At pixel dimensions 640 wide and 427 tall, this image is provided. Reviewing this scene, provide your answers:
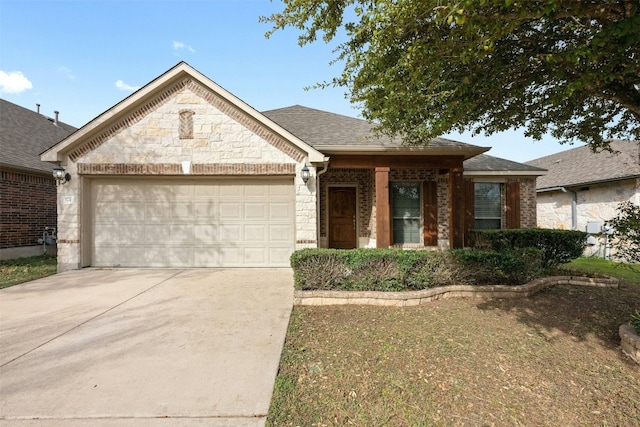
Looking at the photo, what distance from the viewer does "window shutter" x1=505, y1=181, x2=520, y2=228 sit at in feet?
32.8

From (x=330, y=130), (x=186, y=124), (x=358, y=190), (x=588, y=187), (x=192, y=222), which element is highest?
(x=330, y=130)

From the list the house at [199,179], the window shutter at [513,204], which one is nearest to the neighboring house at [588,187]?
the window shutter at [513,204]

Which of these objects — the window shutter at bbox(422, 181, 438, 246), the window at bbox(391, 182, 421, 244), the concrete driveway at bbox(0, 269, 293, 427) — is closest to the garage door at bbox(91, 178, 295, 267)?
the concrete driveway at bbox(0, 269, 293, 427)

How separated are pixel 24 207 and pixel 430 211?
13.8 m

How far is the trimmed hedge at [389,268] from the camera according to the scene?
5.24m

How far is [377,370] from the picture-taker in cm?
307

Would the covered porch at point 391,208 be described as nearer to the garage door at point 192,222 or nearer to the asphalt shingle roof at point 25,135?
the garage door at point 192,222

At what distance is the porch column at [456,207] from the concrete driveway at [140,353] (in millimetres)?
5155

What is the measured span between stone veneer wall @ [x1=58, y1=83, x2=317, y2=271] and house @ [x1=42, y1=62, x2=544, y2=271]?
3cm

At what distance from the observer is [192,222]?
7863 mm

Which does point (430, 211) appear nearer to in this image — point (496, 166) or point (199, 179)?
point (496, 166)

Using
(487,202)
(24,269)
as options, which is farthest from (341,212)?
(24,269)

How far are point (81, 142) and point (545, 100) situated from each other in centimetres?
994

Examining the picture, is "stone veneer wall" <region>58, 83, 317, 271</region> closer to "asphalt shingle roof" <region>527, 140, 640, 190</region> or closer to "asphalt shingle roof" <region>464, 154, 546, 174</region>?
"asphalt shingle roof" <region>464, 154, 546, 174</region>
